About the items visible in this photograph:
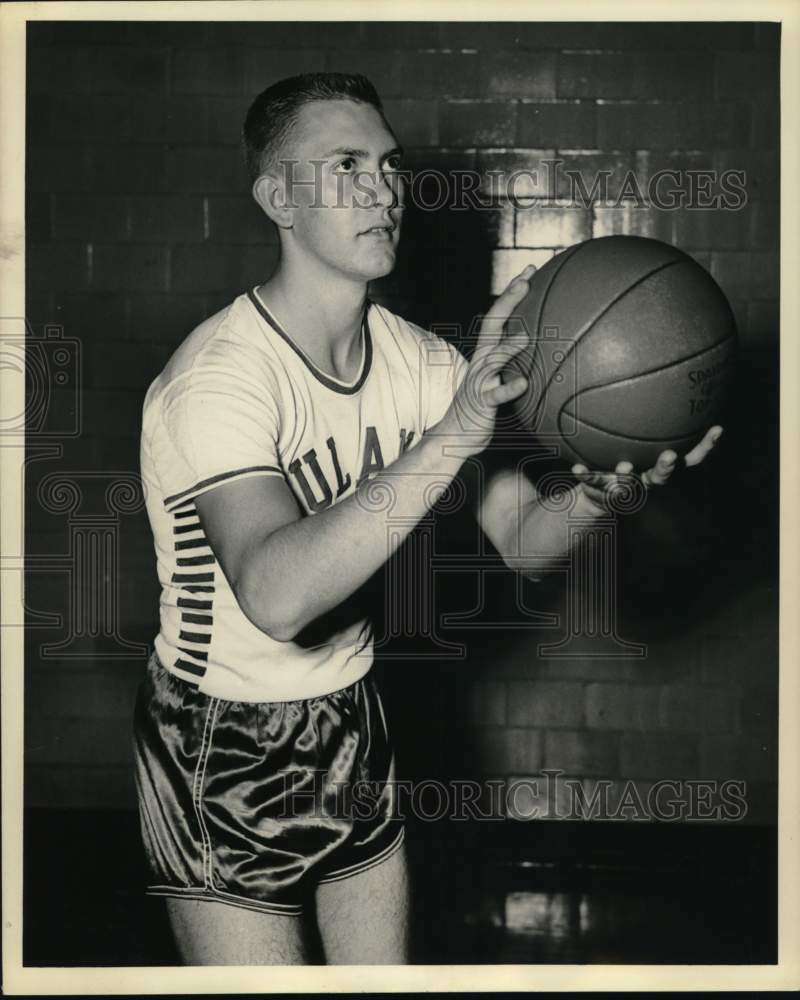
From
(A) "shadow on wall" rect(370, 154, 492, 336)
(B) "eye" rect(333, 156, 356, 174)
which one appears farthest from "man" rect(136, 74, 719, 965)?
(A) "shadow on wall" rect(370, 154, 492, 336)

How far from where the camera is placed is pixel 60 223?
3.29m

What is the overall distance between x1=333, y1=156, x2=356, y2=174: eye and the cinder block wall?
1258 mm

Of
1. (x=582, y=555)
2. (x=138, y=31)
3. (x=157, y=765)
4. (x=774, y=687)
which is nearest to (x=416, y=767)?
(x=582, y=555)

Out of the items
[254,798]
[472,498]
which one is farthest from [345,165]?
[472,498]

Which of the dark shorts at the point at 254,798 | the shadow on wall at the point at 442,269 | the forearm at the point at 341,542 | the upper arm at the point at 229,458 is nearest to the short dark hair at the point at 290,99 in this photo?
the upper arm at the point at 229,458

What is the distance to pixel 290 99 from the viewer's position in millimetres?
2025

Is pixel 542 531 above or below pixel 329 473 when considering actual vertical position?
below

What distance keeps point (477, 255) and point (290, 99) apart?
132 centimetres

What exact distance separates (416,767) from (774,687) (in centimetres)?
117

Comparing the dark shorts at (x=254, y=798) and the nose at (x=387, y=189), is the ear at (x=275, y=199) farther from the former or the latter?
the dark shorts at (x=254, y=798)

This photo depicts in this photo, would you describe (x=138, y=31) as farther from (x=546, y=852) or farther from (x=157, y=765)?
(x=546, y=852)

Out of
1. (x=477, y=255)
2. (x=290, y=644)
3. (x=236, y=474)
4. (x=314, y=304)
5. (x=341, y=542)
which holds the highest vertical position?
(x=477, y=255)

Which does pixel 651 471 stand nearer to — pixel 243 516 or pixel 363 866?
pixel 243 516

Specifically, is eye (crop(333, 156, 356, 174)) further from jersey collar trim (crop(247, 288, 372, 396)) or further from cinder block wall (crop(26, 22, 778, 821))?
cinder block wall (crop(26, 22, 778, 821))
